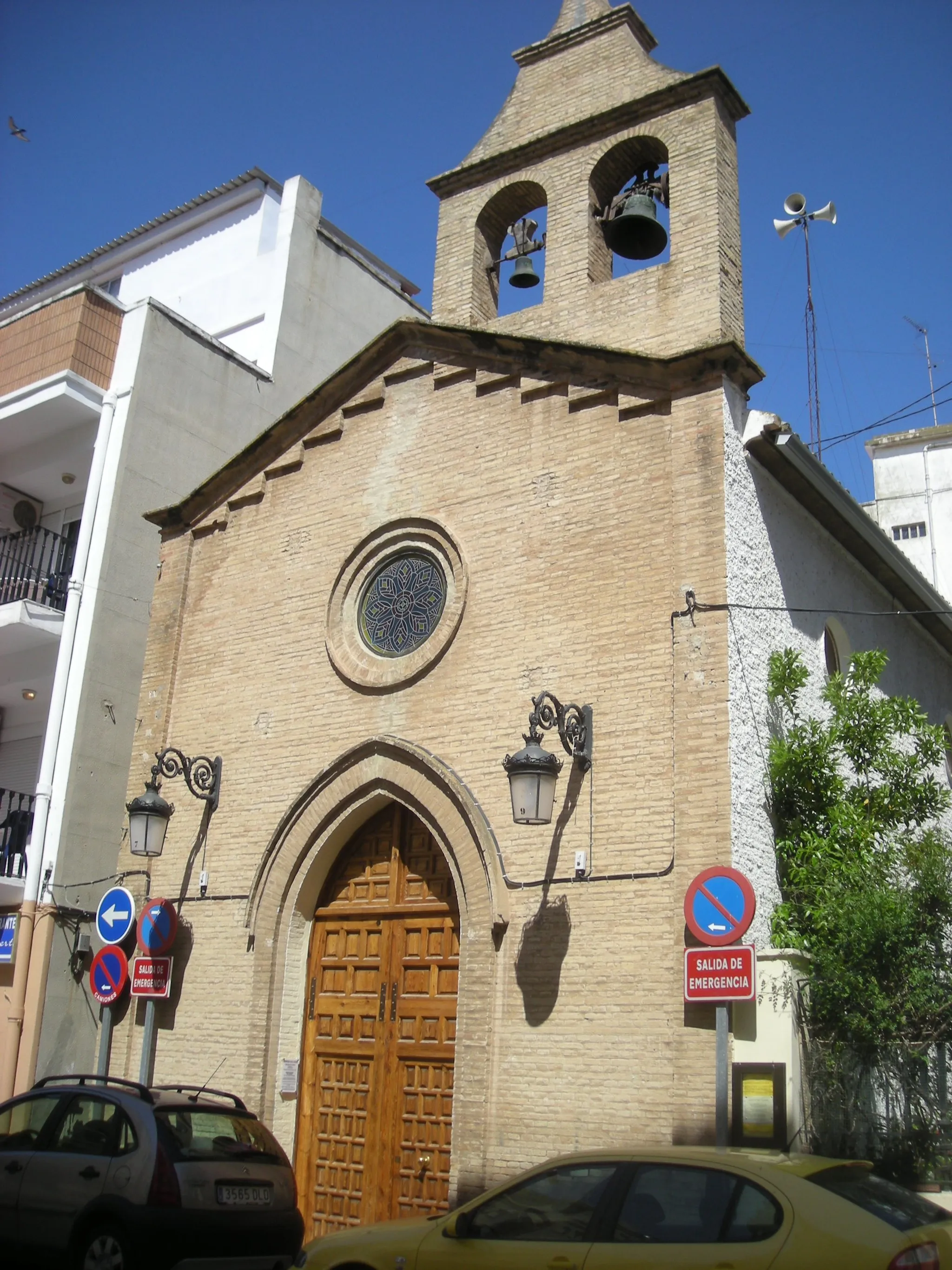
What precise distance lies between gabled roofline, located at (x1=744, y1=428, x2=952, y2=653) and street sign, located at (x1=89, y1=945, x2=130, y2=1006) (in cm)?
784

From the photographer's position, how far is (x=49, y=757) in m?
14.3

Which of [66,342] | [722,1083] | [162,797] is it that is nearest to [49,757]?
[162,797]

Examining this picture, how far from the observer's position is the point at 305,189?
19.6 meters

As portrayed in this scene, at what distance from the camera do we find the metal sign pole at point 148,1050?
11633 millimetres

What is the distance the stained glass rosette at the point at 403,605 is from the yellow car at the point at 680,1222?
20.8 feet

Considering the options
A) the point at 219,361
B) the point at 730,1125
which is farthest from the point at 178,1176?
the point at 219,361

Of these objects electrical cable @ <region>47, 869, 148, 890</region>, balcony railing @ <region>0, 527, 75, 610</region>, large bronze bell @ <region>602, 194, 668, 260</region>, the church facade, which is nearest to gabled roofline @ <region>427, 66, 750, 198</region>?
the church facade

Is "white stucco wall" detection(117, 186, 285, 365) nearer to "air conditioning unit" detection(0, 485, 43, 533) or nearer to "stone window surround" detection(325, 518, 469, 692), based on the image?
"air conditioning unit" detection(0, 485, 43, 533)

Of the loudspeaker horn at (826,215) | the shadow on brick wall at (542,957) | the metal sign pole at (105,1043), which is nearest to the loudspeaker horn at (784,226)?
the loudspeaker horn at (826,215)

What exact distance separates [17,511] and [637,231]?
399 inches

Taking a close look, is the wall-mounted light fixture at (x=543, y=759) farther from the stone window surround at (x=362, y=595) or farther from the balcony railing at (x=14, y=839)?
the balcony railing at (x=14, y=839)

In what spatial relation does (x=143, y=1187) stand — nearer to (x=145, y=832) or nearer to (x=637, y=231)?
(x=145, y=832)

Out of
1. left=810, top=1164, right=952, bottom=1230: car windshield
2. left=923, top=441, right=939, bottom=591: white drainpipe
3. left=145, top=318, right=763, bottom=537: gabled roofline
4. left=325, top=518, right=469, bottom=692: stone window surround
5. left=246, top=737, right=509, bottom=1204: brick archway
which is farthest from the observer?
left=923, top=441, right=939, bottom=591: white drainpipe

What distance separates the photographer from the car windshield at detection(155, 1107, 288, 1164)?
7.98 m
